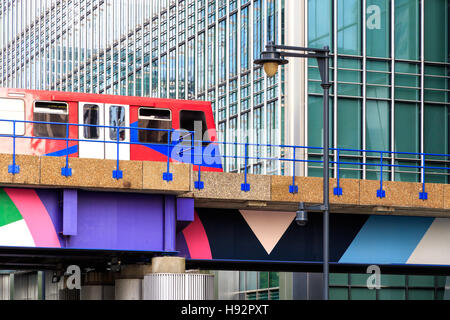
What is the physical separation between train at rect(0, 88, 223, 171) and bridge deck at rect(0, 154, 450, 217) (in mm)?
3377

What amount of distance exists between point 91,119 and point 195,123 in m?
3.29

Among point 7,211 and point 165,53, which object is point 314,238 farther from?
point 165,53

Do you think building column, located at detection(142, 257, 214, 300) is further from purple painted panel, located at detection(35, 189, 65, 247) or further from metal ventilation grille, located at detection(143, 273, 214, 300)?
purple painted panel, located at detection(35, 189, 65, 247)

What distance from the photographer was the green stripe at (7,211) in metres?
23.2

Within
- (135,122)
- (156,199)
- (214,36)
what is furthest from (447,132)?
(156,199)

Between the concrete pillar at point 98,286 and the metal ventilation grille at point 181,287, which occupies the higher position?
the metal ventilation grille at point 181,287

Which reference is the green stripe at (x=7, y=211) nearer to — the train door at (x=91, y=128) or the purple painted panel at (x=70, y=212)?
the purple painted panel at (x=70, y=212)

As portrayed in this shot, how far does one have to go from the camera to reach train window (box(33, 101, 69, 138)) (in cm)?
2923

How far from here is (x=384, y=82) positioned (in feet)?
146

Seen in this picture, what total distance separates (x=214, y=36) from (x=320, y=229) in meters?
29.1

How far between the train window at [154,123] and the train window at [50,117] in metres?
2.28

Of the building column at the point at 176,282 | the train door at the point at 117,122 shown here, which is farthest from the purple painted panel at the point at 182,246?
the train door at the point at 117,122

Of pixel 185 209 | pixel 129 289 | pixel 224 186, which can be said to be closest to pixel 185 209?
pixel 185 209
